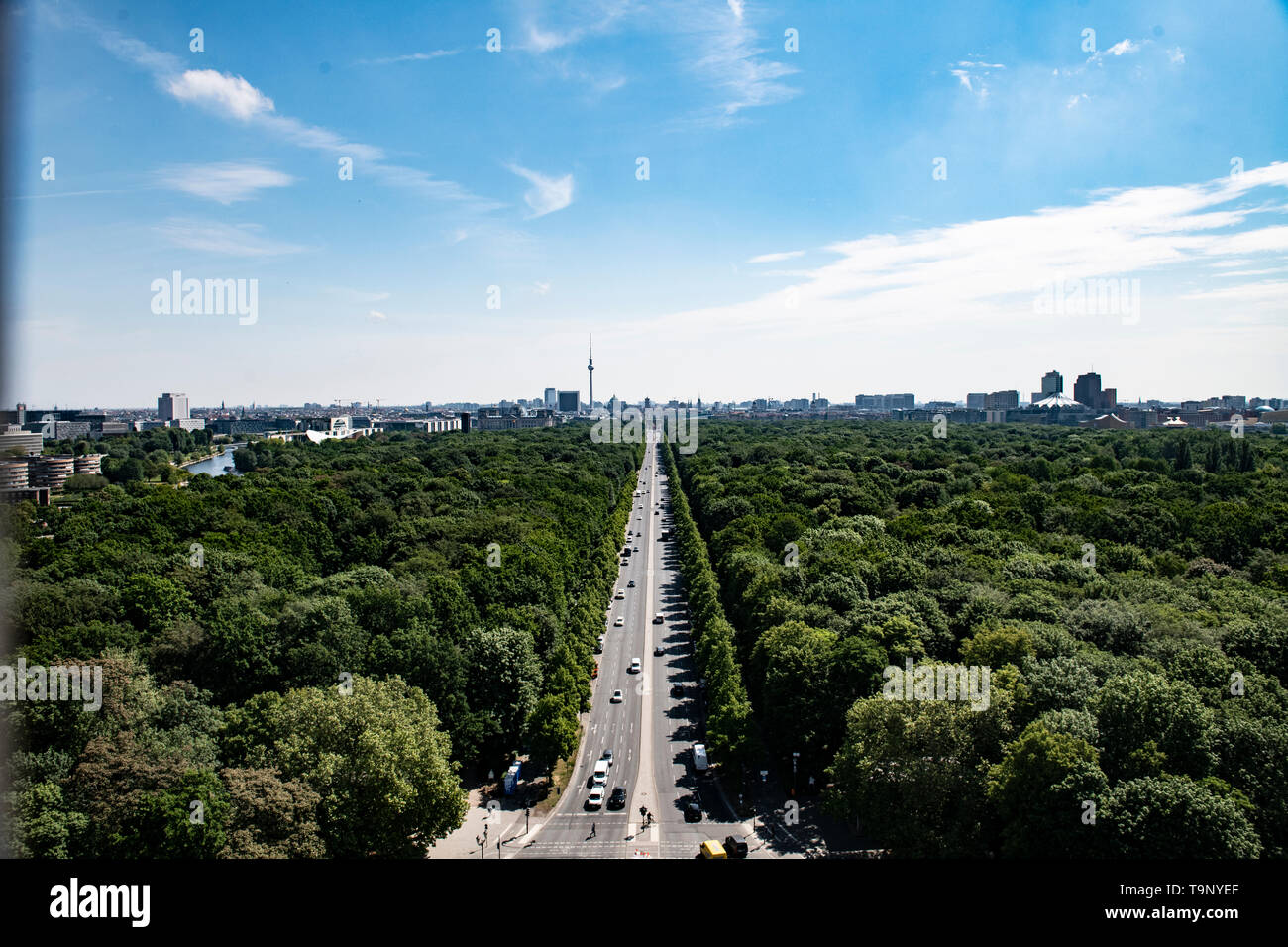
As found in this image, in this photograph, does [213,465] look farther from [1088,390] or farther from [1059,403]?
[1088,390]

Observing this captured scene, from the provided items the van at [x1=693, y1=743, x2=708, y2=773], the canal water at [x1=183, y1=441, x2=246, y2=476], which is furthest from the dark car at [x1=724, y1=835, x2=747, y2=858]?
the canal water at [x1=183, y1=441, x2=246, y2=476]

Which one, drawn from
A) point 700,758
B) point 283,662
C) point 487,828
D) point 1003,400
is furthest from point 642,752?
point 1003,400

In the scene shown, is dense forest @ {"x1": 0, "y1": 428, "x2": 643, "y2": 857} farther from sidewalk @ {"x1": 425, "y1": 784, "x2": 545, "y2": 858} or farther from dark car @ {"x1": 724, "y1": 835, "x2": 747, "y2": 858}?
dark car @ {"x1": 724, "y1": 835, "x2": 747, "y2": 858}

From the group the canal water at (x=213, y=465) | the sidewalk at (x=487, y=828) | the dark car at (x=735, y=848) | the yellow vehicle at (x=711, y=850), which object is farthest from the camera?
the canal water at (x=213, y=465)

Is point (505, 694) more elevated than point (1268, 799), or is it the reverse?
point (1268, 799)

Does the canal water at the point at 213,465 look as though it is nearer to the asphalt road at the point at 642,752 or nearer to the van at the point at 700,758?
the asphalt road at the point at 642,752

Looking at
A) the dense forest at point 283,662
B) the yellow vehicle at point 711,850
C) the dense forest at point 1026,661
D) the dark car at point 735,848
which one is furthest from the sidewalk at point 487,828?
the dense forest at point 1026,661
